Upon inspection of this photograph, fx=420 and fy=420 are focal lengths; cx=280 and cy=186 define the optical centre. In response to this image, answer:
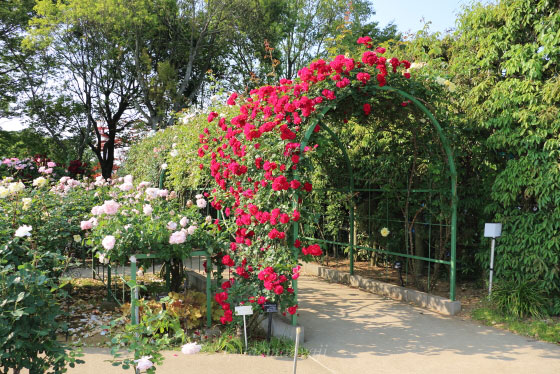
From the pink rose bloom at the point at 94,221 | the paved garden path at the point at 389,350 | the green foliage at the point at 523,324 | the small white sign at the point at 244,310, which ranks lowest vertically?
the paved garden path at the point at 389,350

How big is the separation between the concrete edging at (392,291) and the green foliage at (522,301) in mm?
487

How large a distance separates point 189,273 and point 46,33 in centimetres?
1313

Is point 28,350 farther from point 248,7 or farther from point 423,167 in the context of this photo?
point 248,7

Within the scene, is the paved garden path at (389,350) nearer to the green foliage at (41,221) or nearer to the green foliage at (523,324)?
the green foliage at (523,324)

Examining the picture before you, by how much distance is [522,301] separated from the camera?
4812 mm

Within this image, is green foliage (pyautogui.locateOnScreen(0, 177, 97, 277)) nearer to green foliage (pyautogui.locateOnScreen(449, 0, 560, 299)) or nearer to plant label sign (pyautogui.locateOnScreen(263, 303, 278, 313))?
plant label sign (pyautogui.locateOnScreen(263, 303, 278, 313))

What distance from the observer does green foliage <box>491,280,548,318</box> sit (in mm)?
4777

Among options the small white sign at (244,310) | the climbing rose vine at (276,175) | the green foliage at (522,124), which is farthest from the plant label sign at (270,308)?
the green foliage at (522,124)

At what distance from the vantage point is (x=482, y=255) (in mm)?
5625

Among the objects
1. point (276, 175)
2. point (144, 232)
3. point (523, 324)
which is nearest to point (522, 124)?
point (523, 324)

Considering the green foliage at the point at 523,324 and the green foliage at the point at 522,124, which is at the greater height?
the green foliage at the point at 522,124

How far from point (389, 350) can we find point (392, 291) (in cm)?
211

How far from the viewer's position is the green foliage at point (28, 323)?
2.22 m

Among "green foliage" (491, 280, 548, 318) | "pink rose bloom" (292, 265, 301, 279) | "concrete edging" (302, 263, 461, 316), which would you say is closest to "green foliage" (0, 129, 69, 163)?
"concrete edging" (302, 263, 461, 316)
